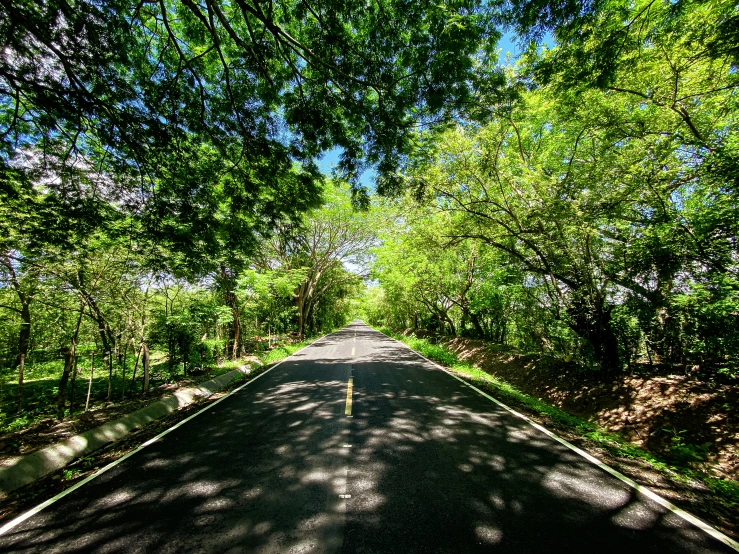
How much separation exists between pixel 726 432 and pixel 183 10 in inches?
455

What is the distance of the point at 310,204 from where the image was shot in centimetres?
611

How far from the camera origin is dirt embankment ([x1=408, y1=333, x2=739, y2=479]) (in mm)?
4512

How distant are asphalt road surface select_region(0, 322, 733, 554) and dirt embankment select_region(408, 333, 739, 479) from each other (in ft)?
7.75

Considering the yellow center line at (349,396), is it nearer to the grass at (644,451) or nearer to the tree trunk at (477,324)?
the grass at (644,451)

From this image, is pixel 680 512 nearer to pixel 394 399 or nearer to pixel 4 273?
pixel 394 399

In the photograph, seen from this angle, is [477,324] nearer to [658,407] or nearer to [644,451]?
[658,407]

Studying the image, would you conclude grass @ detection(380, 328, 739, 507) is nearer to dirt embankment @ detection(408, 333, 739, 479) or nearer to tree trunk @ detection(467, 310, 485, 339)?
dirt embankment @ detection(408, 333, 739, 479)

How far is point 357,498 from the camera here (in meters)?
3.04

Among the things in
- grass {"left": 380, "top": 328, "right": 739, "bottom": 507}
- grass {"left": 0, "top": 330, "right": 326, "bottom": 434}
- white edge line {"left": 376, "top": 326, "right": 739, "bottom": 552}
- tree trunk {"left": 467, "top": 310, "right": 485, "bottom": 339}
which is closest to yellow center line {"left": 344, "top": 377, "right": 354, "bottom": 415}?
white edge line {"left": 376, "top": 326, "right": 739, "bottom": 552}

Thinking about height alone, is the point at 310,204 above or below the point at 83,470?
above

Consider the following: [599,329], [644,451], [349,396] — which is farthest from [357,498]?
[599,329]

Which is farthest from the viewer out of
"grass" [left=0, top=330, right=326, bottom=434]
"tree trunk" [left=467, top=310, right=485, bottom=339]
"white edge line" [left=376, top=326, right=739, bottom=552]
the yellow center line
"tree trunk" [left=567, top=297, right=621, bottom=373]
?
"tree trunk" [left=467, top=310, right=485, bottom=339]

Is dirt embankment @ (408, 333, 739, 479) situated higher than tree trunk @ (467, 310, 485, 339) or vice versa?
tree trunk @ (467, 310, 485, 339)

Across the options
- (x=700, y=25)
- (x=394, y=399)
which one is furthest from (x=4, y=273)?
(x=700, y=25)
